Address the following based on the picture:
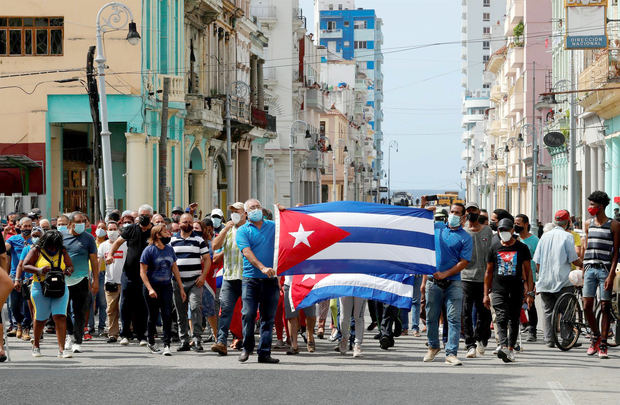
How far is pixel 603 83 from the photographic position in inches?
1398

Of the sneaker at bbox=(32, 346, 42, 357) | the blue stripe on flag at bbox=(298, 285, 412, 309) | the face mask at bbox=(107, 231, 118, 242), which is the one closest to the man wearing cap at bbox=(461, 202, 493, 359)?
the blue stripe on flag at bbox=(298, 285, 412, 309)

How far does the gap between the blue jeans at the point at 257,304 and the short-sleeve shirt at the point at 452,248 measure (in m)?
2.15

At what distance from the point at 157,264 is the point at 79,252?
49.2 inches

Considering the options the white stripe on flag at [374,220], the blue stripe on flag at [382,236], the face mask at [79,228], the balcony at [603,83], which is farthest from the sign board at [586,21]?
the face mask at [79,228]

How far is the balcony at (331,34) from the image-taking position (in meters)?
182

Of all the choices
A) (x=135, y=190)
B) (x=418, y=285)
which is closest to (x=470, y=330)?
(x=418, y=285)

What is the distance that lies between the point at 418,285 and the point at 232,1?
39.5 meters

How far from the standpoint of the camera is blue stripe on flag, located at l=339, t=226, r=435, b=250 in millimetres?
15617

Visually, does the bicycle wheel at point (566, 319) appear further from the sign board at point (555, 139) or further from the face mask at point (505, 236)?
the sign board at point (555, 139)

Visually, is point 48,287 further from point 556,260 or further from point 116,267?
point 556,260

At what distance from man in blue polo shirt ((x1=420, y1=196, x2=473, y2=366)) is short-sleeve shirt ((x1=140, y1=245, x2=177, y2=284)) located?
11.7 ft

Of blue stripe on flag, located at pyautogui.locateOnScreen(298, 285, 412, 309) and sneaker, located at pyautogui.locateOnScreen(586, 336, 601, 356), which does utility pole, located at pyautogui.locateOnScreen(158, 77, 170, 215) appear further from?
sneaker, located at pyautogui.locateOnScreen(586, 336, 601, 356)

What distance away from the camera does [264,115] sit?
61594 mm

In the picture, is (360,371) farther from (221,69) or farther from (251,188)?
(251,188)
